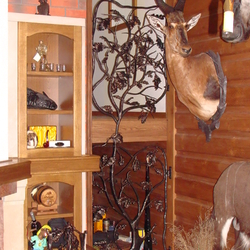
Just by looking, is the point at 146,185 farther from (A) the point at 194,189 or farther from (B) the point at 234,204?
(B) the point at 234,204

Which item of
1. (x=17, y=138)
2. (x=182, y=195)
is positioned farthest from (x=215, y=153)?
(x=17, y=138)

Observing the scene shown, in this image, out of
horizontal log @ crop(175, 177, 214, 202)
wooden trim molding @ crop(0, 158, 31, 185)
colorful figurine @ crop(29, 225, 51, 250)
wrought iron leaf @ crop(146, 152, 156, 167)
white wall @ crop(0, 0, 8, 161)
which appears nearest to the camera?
wooden trim molding @ crop(0, 158, 31, 185)

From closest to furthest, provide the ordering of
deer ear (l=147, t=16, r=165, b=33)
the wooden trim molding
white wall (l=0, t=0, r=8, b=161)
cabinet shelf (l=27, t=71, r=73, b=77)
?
the wooden trim molding, white wall (l=0, t=0, r=8, b=161), cabinet shelf (l=27, t=71, r=73, b=77), deer ear (l=147, t=16, r=165, b=33)

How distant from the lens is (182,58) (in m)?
3.28

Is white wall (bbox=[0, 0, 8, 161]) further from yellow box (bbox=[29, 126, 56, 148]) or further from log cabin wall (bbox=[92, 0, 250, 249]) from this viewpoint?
log cabin wall (bbox=[92, 0, 250, 249])

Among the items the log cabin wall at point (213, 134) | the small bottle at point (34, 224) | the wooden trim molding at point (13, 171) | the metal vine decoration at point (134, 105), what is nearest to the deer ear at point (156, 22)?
the metal vine decoration at point (134, 105)

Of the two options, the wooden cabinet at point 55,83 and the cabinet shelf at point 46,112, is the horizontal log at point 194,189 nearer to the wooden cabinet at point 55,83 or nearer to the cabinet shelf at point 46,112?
the wooden cabinet at point 55,83

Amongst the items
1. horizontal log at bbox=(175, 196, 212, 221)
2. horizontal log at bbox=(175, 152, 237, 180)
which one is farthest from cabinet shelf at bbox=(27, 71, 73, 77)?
horizontal log at bbox=(175, 196, 212, 221)

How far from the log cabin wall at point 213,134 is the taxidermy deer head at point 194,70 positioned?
68 millimetres

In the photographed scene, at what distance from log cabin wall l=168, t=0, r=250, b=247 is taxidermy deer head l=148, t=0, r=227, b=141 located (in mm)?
68

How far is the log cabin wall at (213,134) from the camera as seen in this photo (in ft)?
10.0

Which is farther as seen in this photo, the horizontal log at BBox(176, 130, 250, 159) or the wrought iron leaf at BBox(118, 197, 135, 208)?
the wrought iron leaf at BBox(118, 197, 135, 208)

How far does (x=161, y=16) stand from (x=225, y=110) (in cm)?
Answer: 115

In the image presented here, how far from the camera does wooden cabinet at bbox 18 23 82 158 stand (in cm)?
306
